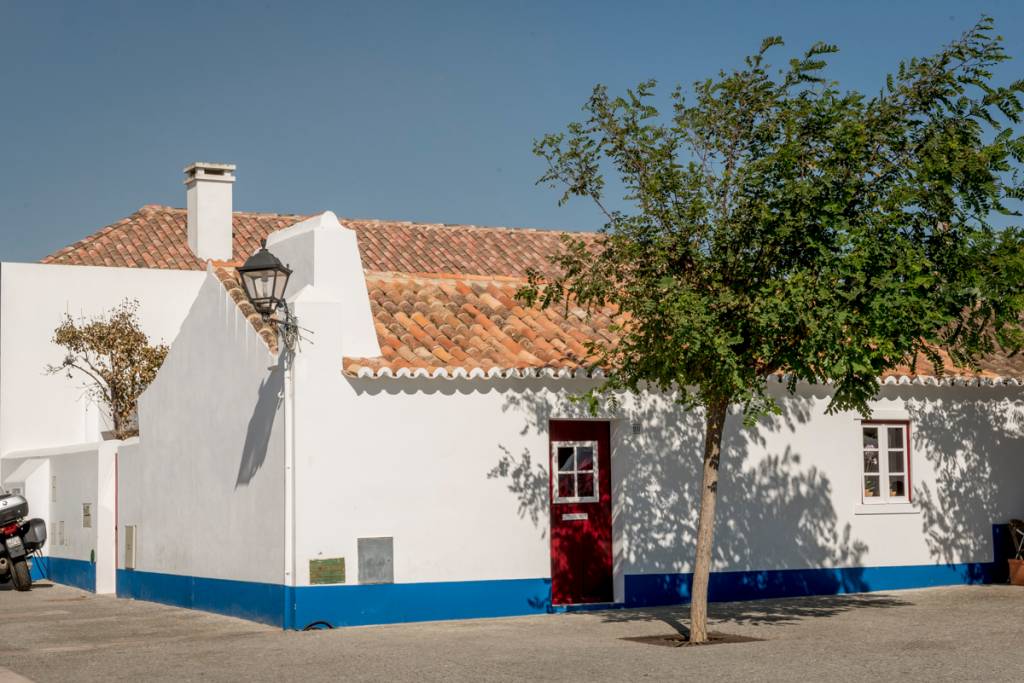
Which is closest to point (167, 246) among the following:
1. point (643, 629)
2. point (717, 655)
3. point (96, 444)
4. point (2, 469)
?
point (2, 469)

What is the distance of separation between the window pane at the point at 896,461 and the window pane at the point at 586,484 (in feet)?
13.6

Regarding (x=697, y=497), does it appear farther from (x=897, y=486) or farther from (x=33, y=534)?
(x=33, y=534)

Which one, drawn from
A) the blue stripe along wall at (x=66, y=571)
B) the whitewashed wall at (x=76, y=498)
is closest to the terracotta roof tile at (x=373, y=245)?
the whitewashed wall at (x=76, y=498)

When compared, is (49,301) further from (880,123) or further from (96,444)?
(880,123)

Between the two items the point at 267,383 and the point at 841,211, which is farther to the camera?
the point at 267,383

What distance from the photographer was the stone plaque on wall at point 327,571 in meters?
13.7

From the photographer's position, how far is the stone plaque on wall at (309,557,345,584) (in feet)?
44.9

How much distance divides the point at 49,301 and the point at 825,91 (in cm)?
1972

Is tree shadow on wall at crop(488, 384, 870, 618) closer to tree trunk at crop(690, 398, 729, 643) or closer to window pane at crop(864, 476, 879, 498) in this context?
window pane at crop(864, 476, 879, 498)

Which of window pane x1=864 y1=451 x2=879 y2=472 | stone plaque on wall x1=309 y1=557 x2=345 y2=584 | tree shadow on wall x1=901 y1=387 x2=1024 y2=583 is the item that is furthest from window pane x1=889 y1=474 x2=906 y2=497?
stone plaque on wall x1=309 y1=557 x2=345 y2=584

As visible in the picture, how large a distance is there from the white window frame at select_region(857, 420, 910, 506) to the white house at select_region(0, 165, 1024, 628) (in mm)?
38

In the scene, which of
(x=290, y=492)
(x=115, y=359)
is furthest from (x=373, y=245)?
(x=290, y=492)

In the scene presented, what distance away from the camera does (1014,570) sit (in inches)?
672

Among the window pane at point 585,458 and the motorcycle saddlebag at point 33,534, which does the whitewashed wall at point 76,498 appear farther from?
the window pane at point 585,458
